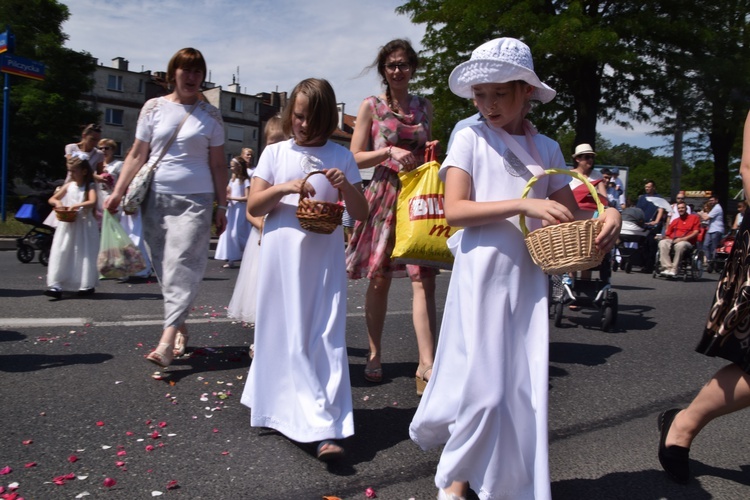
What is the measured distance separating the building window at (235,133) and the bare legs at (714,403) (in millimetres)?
90332

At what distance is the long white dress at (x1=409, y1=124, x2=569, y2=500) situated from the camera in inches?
104

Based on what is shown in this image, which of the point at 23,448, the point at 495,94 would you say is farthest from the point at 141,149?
the point at 495,94

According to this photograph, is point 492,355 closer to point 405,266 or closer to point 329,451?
point 329,451

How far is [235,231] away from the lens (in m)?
13.6

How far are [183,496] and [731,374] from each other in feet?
7.69

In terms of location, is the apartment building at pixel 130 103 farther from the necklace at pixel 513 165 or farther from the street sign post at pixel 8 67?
the necklace at pixel 513 165

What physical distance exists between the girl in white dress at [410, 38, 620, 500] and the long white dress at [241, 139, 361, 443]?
2.09 ft

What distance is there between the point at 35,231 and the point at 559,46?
15389 millimetres

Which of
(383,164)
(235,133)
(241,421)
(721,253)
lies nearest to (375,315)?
(383,164)

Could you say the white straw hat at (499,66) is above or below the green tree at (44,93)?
below

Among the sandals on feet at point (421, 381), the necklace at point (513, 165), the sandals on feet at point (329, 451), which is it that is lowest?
the sandals on feet at point (329, 451)

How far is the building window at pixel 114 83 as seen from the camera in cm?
8106

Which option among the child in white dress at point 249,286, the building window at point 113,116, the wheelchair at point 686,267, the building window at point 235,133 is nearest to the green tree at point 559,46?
the wheelchair at point 686,267

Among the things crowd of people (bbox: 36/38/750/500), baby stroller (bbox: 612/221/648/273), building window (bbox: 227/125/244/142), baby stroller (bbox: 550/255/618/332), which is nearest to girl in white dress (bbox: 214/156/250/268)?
baby stroller (bbox: 550/255/618/332)
